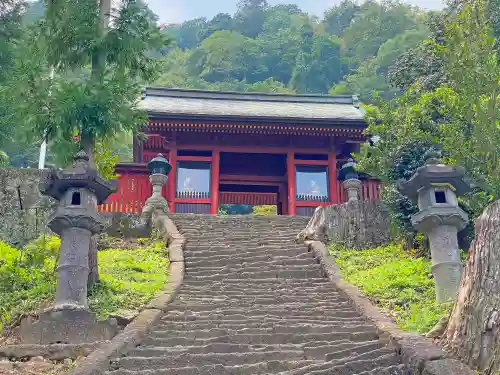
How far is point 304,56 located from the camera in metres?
50.3

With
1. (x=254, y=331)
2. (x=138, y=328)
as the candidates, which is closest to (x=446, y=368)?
(x=254, y=331)

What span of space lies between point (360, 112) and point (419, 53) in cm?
473

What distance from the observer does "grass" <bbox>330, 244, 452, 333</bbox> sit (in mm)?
7539

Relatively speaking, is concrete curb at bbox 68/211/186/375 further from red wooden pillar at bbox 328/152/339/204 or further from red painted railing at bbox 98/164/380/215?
red wooden pillar at bbox 328/152/339/204

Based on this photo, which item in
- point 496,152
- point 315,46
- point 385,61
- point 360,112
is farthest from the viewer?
point 315,46

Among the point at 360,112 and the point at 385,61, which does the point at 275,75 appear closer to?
the point at 385,61

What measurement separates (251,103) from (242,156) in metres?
4.29

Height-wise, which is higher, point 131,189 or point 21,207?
point 131,189

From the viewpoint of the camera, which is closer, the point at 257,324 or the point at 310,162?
the point at 257,324

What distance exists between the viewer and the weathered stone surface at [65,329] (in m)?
7.50

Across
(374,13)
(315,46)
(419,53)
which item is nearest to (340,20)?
(374,13)

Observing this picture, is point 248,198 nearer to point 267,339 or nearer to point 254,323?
point 254,323

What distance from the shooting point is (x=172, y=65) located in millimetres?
55562

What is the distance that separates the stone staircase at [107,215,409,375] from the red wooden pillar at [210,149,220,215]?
17.4 ft
